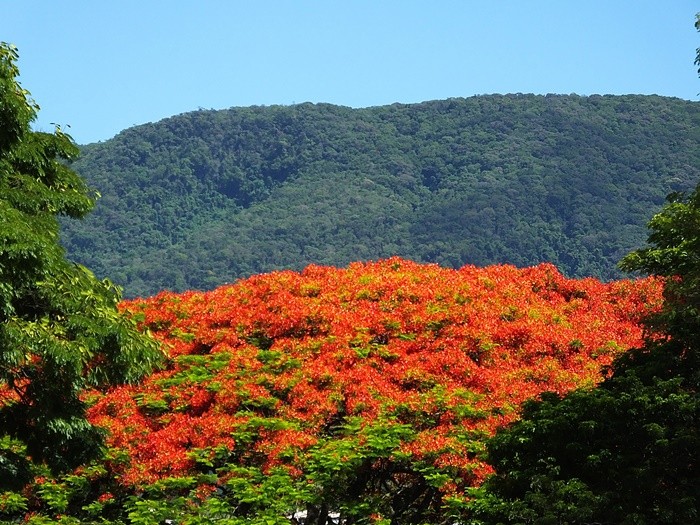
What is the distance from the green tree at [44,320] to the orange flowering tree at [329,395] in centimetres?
232

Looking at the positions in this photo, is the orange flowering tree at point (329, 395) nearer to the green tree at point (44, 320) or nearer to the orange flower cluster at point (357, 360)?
the orange flower cluster at point (357, 360)

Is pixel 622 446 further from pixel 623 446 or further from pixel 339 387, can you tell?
pixel 339 387

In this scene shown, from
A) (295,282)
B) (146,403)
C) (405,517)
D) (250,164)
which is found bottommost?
(405,517)

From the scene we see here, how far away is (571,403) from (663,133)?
14879cm

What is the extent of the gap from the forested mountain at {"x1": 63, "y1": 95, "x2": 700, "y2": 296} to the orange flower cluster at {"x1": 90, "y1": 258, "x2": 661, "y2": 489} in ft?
326

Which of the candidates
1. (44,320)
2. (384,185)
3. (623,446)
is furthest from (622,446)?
(384,185)

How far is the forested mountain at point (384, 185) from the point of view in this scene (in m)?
135

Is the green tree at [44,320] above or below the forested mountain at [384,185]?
below

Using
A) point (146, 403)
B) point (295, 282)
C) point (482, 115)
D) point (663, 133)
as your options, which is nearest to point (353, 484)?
point (146, 403)

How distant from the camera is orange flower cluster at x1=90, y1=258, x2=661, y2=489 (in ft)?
47.7

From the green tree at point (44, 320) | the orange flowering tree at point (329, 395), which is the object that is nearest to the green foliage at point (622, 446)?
the orange flowering tree at point (329, 395)

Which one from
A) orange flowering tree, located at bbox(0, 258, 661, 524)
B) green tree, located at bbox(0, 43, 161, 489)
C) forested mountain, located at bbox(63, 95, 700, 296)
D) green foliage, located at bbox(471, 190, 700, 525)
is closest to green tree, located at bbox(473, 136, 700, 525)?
green foliage, located at bbox(471, 190, 700, 525)

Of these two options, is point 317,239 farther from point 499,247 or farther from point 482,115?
point 482,115

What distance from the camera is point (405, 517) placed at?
1466cm
